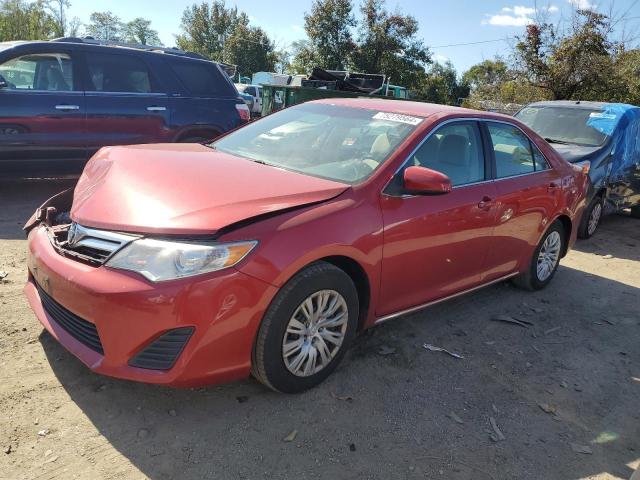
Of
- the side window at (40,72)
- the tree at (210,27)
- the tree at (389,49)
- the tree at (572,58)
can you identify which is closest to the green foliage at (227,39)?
the tree at (210,27)

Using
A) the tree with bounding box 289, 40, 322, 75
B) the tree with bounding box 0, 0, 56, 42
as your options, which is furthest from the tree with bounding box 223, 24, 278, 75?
the tree with bounding box 0, 0, 56, 42

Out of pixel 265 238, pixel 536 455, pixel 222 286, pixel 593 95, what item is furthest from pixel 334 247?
pixel 593 95

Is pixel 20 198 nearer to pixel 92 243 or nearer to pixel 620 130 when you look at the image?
pixel 92 243

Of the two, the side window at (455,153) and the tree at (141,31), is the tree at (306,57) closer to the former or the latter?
the side window at (455,153)

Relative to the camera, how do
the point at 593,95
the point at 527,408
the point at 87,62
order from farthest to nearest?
the point at 593,95 → the point at 87,62 → the point at 527,408

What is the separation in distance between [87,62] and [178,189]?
4.66m

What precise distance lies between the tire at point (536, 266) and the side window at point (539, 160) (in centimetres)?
61

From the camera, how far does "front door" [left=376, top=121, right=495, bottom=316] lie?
3.34 m

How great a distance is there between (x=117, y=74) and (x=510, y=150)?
5.04 meters

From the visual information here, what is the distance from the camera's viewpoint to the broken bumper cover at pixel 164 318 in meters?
2.45

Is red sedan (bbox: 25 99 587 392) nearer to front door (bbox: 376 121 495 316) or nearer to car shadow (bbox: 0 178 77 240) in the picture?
front door (bbox: 376 121 495 316)

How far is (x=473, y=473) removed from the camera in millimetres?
2637

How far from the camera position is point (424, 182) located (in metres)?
3.24

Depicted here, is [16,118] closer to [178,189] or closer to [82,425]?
[178,189]
